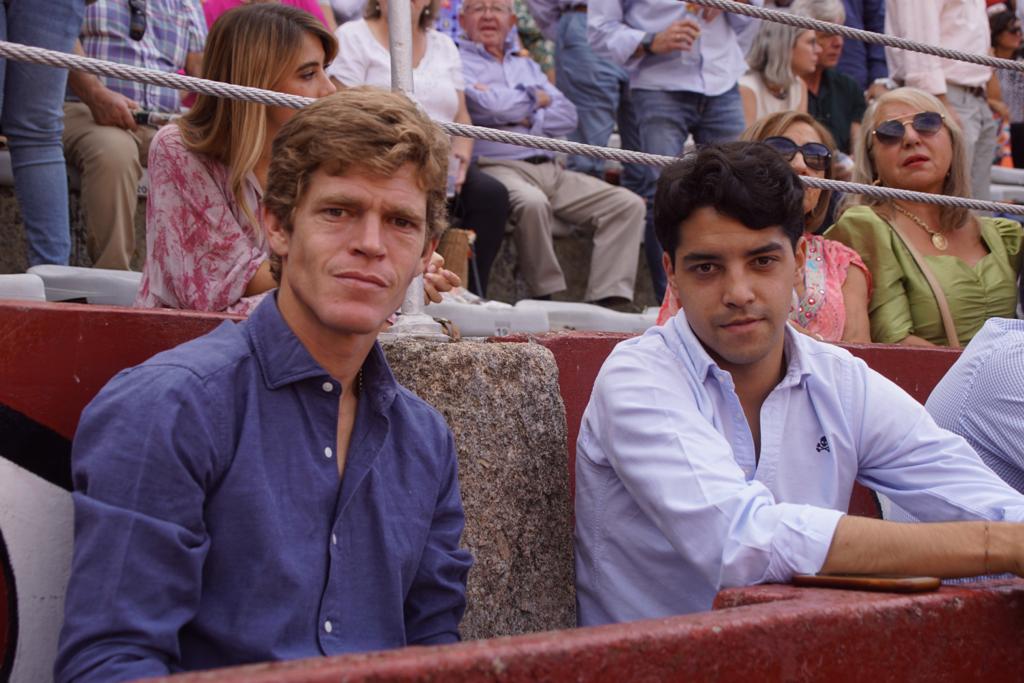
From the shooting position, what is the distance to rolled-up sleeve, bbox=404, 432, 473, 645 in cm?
234

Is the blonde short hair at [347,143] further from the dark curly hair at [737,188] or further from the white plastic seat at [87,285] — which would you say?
the white plastic seat at [87,285]

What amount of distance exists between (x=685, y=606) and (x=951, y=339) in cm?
214

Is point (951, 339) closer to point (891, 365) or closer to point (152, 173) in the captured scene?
point (891, 365)

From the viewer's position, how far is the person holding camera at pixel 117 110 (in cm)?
471

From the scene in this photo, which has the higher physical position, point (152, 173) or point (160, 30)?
point (160, 30)

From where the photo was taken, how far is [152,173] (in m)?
3.24

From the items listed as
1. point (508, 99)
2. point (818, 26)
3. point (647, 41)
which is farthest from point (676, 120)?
point (818, 26)

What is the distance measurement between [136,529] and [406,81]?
56.3 inches

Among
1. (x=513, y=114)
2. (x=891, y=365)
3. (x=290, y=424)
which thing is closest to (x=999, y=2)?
(x=513, y=114)

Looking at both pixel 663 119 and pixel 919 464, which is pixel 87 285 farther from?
pixel 663 119

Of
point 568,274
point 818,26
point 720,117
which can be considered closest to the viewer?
point 818,26

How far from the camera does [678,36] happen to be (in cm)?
579

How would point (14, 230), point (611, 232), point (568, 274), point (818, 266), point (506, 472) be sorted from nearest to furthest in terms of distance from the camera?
point (506, 472)
point (818, 266)
point (14, 230)
point (611, 232)
point (568, 274)

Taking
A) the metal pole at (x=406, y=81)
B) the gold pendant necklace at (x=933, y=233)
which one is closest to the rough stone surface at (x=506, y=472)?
the metal pole at (x=406, y=81)
